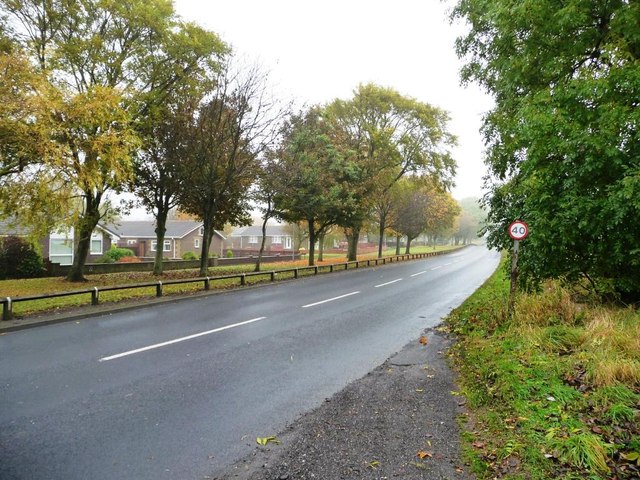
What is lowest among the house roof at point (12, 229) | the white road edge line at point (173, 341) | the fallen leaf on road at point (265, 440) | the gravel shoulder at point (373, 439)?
the fallen leaf on road at point (265, 440)

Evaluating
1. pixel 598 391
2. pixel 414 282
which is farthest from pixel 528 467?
pixel 414 282

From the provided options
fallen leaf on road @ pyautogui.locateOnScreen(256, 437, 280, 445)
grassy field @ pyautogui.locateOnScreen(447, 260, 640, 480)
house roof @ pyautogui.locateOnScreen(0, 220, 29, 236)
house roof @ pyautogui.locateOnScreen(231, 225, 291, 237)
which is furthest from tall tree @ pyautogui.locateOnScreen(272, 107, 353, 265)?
house roof @ pyautogui.locateOnScreen(231, 225, 291, 237)

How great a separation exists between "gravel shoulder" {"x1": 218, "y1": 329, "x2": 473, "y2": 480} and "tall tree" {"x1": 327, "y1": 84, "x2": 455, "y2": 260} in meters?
28.7

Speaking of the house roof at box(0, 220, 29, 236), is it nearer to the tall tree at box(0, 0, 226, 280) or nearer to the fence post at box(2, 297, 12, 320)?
the tall tree at box(0, 0, 226, 280)

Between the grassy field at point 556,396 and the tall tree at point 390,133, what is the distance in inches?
1075

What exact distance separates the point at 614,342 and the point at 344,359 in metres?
4.11

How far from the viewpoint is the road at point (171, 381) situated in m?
3.80

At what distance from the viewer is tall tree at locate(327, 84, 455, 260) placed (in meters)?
34.6

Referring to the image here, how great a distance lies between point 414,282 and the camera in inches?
771

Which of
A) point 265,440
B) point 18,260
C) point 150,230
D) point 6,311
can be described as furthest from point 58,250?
point 265,440

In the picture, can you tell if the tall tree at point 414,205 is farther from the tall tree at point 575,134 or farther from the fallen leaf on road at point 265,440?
the fallen leaf on road at point 265,440

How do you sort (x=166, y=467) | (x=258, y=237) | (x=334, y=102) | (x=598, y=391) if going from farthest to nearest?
(x=258, y=237) → (x=334, y=102) → (x=598, y=391) → (x=166, y=467)

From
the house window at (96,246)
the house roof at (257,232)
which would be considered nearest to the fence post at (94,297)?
the house window at (96,246)

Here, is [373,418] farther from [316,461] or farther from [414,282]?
[414,282]
